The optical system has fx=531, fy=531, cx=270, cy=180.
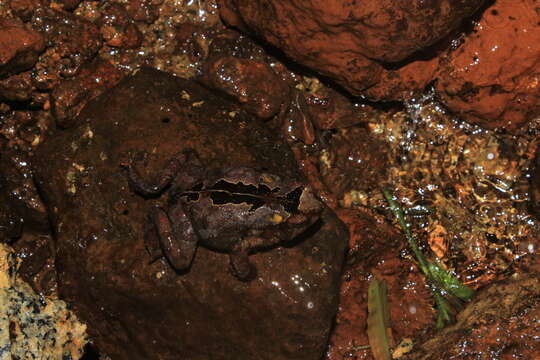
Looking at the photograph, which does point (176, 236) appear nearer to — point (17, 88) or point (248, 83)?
point (248, 83)

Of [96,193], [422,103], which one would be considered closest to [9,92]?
[96,193]

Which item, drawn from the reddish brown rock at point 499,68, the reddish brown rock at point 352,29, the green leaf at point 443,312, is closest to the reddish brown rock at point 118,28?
the reddish brown rock at point 352,29

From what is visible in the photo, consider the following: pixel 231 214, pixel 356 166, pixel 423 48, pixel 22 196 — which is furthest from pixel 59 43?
pixel 423 48

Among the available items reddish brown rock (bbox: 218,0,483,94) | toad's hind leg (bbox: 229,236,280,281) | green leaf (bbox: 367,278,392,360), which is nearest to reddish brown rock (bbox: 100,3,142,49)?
reddish brown rock (bbox: 218,0,483,94)

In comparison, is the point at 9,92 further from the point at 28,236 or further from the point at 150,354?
the point at 150,354

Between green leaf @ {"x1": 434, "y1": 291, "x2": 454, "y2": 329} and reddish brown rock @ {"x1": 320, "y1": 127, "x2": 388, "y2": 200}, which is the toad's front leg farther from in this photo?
green leaf @ {"x1": 434, "y1": 291, "x2": 454, "y2": 329}

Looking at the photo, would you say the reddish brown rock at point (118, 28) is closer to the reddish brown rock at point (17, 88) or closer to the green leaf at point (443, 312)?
the reddish brown rock at point (17, 88)
